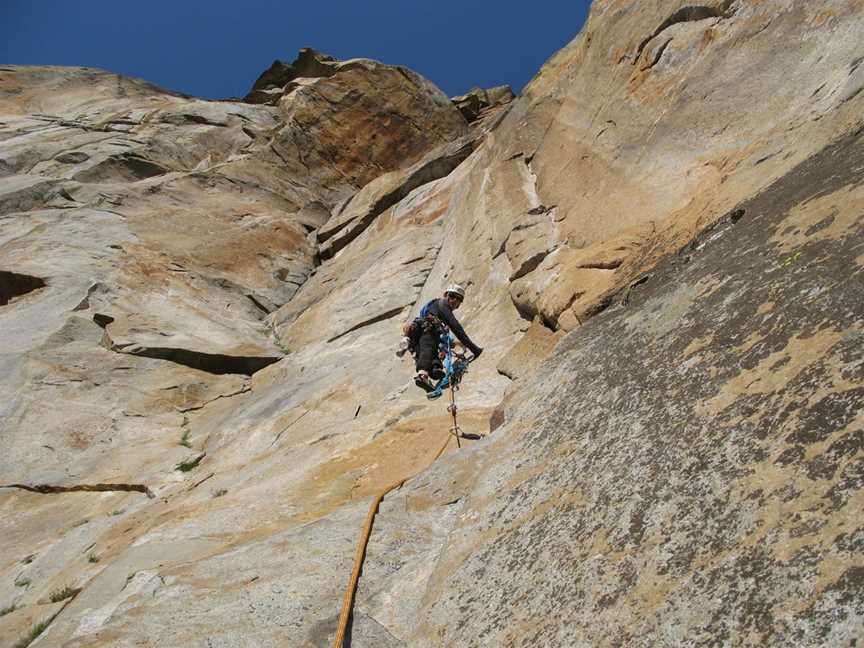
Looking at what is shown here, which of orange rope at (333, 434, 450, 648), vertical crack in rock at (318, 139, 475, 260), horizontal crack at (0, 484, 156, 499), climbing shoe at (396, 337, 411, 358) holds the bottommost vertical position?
orange rope at (333, 434, 450, 648)

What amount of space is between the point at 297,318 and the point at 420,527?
11.1 metres

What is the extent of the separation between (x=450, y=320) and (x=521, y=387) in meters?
2.83

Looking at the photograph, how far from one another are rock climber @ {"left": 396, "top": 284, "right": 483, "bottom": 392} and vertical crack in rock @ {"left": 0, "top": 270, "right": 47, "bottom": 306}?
9.75m

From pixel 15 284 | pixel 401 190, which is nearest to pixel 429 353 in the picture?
pixel 401 190

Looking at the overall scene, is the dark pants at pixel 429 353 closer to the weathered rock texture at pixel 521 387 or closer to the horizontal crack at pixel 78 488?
the weathered rock texture at pixel 521 387

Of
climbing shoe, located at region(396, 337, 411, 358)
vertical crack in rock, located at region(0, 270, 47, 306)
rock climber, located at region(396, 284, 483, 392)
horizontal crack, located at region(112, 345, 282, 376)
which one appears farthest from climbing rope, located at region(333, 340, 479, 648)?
vertical crack in rock, located at region(0, 270, 47, 306)

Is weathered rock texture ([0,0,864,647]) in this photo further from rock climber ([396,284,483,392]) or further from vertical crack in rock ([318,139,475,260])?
rock climber ([396,284,483,392])

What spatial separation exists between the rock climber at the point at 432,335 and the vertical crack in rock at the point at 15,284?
9754 millimetres

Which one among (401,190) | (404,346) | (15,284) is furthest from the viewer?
(401,190)

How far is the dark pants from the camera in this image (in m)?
8.92

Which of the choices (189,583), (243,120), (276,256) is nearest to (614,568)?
(189,583)

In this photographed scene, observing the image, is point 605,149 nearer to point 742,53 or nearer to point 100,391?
point 742,53

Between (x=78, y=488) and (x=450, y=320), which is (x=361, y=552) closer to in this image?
(x=450, y=320)

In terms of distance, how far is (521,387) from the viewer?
642 centimetres
